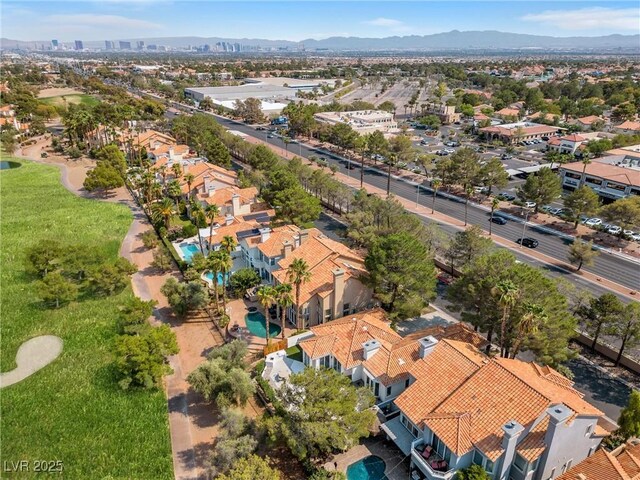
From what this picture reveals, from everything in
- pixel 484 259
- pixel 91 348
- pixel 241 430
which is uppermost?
pixel 484 259

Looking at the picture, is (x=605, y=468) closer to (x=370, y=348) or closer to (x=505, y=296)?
(x=505, y=296)

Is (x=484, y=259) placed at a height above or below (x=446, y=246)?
above

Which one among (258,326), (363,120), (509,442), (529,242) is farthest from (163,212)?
(363,120)

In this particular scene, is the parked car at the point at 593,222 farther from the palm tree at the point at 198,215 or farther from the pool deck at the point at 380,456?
the palm tree at the point at 198,215

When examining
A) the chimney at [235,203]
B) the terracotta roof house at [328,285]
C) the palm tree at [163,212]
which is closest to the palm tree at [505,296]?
the terracotta roof house at [328,285]

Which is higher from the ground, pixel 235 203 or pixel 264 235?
pixel 264 235

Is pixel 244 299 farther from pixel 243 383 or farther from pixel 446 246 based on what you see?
pixel 446 246

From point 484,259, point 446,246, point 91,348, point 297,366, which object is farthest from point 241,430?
point 446,246
